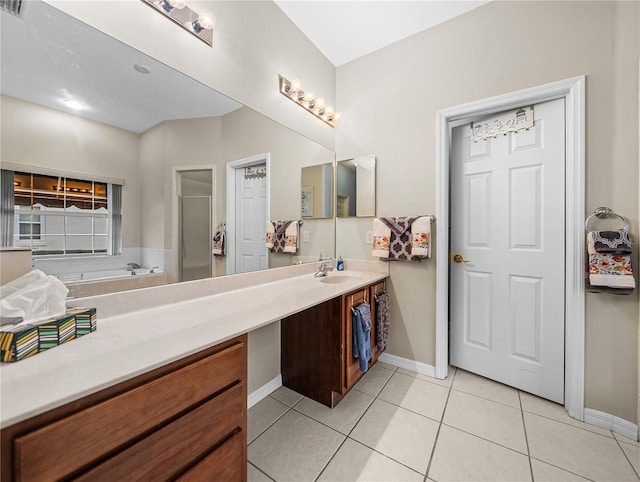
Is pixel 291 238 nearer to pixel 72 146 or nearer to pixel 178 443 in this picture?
pixel 72 146

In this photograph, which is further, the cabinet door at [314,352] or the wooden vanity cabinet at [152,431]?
the cabinet door at [314,352]

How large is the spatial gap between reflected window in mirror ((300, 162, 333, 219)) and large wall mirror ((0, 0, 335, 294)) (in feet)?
2.17

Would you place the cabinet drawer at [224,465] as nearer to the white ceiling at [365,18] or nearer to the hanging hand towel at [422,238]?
the hanging hand towel at [422,238]

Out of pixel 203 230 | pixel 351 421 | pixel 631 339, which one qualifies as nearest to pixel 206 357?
pixel 203 230

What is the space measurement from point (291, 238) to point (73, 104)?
1.39 metres

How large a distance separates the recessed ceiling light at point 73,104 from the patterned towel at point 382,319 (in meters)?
1.98

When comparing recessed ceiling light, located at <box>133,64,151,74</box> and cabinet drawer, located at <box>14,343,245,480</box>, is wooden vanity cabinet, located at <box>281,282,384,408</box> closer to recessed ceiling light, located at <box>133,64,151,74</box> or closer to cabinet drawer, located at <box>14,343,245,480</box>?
cabinet drawer, located at <box>14,343,245,480</box>

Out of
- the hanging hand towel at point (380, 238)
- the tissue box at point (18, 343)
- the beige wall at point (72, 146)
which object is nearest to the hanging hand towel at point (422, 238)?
the hanging hand towel at point (380, 238)

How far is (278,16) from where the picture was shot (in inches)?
75.2

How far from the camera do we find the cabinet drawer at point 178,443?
67 cm

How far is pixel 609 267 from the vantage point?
1.44 metres

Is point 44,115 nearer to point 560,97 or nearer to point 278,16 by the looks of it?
point 278,16

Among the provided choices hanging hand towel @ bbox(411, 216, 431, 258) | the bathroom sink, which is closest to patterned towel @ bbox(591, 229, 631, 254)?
hanging hand towel @ bbox(411, 216, 431, 258)

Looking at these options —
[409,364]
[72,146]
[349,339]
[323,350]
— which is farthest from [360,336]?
[72,146]
